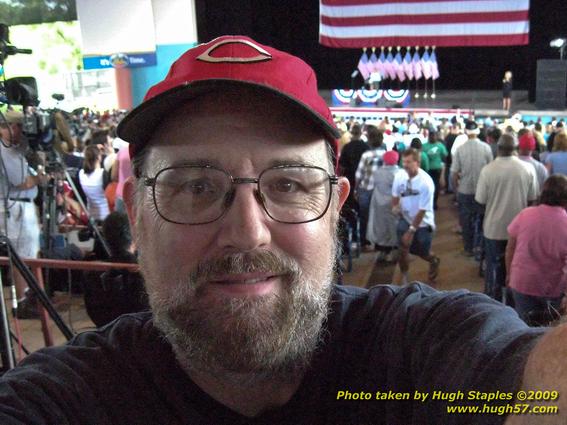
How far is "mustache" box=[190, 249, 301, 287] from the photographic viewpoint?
0.77m

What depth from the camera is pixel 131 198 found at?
101cm

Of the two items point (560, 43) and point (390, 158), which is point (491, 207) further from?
point (560, 43)

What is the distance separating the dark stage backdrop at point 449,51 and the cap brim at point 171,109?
55.1 ft

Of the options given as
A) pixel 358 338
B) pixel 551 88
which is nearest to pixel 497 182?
pixel 358 338

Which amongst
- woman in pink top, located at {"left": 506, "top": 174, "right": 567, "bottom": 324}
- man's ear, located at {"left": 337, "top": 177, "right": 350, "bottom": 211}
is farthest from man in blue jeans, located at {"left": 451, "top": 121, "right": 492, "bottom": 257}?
man's ear, located at {"left": 337, "top": 177, "right": 350, "bottom": 211}

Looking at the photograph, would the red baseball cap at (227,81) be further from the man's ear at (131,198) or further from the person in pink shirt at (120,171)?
the person in pink shirt at (120,171)

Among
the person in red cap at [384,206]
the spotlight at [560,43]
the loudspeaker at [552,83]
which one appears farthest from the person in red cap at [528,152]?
the loudspeaker at [552,83]

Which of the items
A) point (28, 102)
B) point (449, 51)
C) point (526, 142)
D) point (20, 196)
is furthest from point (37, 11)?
point (449, 51)

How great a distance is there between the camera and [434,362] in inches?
29.8

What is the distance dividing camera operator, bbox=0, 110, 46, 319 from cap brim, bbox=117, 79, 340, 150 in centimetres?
307

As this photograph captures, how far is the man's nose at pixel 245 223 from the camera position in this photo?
78 centimetres

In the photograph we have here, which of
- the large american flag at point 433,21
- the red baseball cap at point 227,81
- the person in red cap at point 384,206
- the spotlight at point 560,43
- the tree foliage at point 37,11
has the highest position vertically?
the tree foliage at point 37,11

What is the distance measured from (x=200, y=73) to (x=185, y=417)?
53 cm

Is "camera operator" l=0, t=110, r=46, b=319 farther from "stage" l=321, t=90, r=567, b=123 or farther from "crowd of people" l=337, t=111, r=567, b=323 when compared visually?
"stage" l=321, t=90, r=567, b=123
